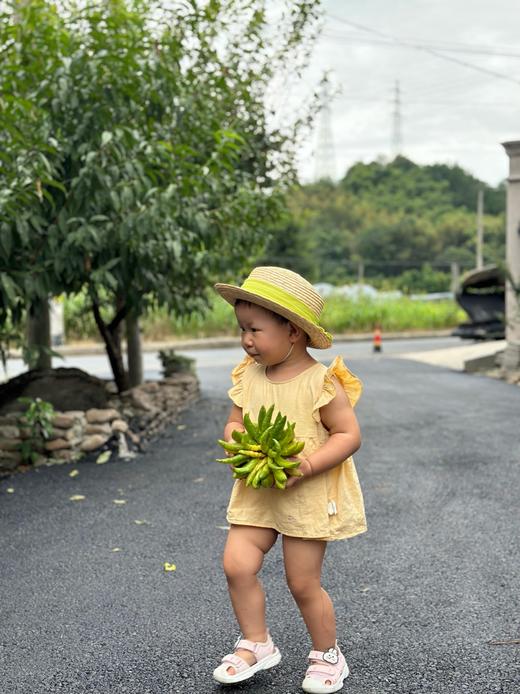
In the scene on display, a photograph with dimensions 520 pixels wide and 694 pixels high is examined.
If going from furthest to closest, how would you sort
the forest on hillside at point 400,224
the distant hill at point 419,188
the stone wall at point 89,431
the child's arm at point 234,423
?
the distant hill at point 419,188
the forest on hillside at point 400,224
the stone wall at point 89,431
the child's arm at point 234,423

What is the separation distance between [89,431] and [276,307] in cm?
452

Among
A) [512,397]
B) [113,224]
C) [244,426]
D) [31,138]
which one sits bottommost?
[512,397]

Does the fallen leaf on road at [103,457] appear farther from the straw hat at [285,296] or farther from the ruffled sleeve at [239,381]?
the straw hat at [285,296]

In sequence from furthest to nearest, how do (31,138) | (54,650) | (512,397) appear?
(512,397) → (31,138) → (54,650)

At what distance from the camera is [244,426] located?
299 cm

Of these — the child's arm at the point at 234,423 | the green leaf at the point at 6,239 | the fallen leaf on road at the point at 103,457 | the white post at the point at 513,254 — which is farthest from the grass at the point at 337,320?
the child's arm at the point at 234,423

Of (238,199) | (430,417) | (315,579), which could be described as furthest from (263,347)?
(430,417)

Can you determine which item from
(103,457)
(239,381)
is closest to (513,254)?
(103,457)

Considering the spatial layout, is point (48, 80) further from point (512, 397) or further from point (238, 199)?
point (512, 397)

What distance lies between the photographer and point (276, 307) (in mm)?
2879

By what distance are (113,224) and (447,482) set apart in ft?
9.76

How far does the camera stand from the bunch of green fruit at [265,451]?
2791 millimetres

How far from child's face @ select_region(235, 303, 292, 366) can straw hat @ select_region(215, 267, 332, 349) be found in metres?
0.04

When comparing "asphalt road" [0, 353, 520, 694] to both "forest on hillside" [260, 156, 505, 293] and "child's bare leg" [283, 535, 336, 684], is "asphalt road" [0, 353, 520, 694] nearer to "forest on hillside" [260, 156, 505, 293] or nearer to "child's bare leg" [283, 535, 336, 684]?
"child's bare leg" [283, 535, 336, 684]
